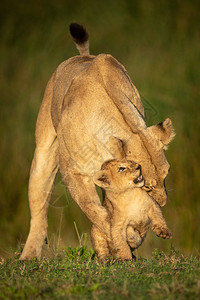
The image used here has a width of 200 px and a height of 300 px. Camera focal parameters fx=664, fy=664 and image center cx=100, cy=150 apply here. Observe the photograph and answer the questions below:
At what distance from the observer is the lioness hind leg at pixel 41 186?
6477 millimetres

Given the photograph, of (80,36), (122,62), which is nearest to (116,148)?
(80,36)

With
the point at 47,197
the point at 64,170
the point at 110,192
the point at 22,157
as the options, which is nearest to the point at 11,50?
the point at 22,157

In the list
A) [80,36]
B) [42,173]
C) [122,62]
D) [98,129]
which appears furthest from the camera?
[122,62]

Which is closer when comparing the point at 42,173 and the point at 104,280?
the point at 104,280

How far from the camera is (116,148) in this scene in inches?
186

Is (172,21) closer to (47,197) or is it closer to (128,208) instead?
(47,197)

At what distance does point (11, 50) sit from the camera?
448 inches

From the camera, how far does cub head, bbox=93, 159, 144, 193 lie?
4.61 m

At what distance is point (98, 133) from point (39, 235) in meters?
1.77

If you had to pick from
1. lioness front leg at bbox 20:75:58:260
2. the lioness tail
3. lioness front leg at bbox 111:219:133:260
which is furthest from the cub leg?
the lioness tail

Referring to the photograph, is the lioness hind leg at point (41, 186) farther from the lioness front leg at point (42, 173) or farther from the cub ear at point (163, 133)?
the cub ear at point (163, 133)

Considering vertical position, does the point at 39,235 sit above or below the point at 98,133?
below

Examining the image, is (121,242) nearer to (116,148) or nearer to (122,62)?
(116,148)

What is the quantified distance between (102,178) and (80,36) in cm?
239
